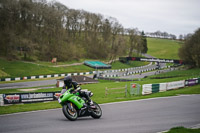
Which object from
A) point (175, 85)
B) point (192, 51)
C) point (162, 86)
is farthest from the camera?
point (192, 51)

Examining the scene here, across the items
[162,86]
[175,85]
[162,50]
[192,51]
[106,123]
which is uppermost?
Answer: [162,50]

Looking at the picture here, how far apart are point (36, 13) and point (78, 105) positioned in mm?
58630

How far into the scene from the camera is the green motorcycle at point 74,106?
910cm

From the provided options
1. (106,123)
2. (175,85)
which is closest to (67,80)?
(106,123)

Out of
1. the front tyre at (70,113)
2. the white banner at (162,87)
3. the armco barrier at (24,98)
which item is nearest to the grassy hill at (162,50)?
the white banner at (162,87)

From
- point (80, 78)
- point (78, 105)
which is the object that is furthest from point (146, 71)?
point (78, 105)

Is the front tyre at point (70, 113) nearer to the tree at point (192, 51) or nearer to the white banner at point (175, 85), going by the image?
the white banner at point (175, 85)

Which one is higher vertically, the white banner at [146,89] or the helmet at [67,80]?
the helmet at [67,80]

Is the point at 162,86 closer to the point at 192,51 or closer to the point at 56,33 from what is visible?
the point at 192,51

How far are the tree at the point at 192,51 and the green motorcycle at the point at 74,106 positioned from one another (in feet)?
199

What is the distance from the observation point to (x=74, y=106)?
952 cm

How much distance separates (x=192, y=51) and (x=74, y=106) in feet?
209

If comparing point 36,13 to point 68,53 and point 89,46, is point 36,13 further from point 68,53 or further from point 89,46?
point 89,46

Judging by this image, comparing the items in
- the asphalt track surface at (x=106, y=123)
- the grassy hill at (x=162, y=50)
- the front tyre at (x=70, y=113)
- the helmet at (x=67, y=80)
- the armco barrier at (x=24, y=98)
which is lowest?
the armco barrier at (x=24, y=98)
